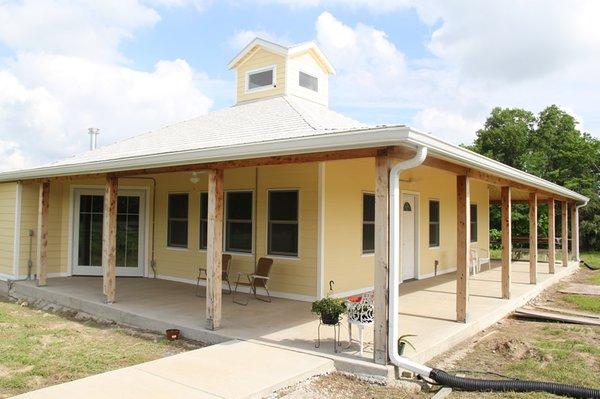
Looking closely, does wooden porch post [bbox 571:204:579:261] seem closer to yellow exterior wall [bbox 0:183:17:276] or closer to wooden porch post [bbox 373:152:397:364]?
wooden porch post [bbox 373:152:397:364]

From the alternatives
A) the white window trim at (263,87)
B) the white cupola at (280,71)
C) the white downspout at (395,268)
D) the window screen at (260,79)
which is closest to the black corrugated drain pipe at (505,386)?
the white downspout at (395,268)

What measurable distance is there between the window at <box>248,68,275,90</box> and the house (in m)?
0.03

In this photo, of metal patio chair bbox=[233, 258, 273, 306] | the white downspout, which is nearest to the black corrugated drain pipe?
the white downspout

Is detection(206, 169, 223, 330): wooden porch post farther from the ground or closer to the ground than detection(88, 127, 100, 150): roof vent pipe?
closer to the ground

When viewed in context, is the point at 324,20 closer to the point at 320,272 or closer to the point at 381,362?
the point at 320,272

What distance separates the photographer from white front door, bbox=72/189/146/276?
1116 cm

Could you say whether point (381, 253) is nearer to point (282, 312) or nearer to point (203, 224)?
point (282, 312)

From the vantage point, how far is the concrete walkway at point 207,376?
4.12 metres

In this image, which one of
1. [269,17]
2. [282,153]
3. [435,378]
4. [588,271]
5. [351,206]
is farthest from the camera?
[588,271]

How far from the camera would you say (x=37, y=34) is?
35.8 ft

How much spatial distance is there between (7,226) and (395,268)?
984 centimetres

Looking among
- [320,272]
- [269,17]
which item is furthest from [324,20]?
[320,272]

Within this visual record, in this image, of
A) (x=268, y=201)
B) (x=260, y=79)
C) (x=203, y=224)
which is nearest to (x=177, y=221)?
(x=203, y=224)

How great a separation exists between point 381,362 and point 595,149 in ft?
92.4
